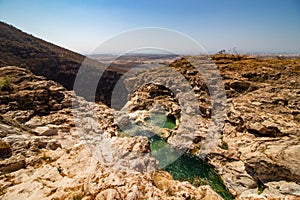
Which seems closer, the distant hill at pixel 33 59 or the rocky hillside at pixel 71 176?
the rocky hillside at pixel 71 176

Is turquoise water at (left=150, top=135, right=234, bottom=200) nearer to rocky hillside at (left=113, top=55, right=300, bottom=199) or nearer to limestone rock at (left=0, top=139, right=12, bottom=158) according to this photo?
rocky hillside at (left=113, top=55, right=300, bottom=199)

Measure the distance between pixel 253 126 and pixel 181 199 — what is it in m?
11.6

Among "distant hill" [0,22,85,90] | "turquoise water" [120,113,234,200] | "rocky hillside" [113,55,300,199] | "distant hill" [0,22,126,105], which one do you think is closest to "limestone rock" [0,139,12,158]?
"turquoise water" [120,113,234,200]

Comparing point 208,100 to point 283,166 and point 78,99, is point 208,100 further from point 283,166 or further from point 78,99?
point 78,99

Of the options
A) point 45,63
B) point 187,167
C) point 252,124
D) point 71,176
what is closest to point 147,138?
point 71,176

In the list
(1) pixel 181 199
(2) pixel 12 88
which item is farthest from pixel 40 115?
(1) pixel 181 199

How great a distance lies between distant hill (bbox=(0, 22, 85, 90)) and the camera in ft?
114

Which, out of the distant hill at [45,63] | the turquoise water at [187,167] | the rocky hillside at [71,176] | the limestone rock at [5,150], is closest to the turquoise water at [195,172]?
the turquoise water at [187,167]

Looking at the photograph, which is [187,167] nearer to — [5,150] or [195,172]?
[195,172]

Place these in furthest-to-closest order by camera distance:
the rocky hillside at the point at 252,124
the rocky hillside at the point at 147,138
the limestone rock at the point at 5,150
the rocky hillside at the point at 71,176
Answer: the rocky hillside at the point at 252,124 < the limestone rock at the point at 5,150 < the rocky hillside at the point at 147,138 < the rocky hillside at the point at 71,176

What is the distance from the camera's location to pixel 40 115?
53.7ft

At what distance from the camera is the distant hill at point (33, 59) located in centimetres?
3469

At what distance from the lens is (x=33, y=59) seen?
37250 mm

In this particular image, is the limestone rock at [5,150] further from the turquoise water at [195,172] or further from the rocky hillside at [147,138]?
the turquoise water at [195,172]
